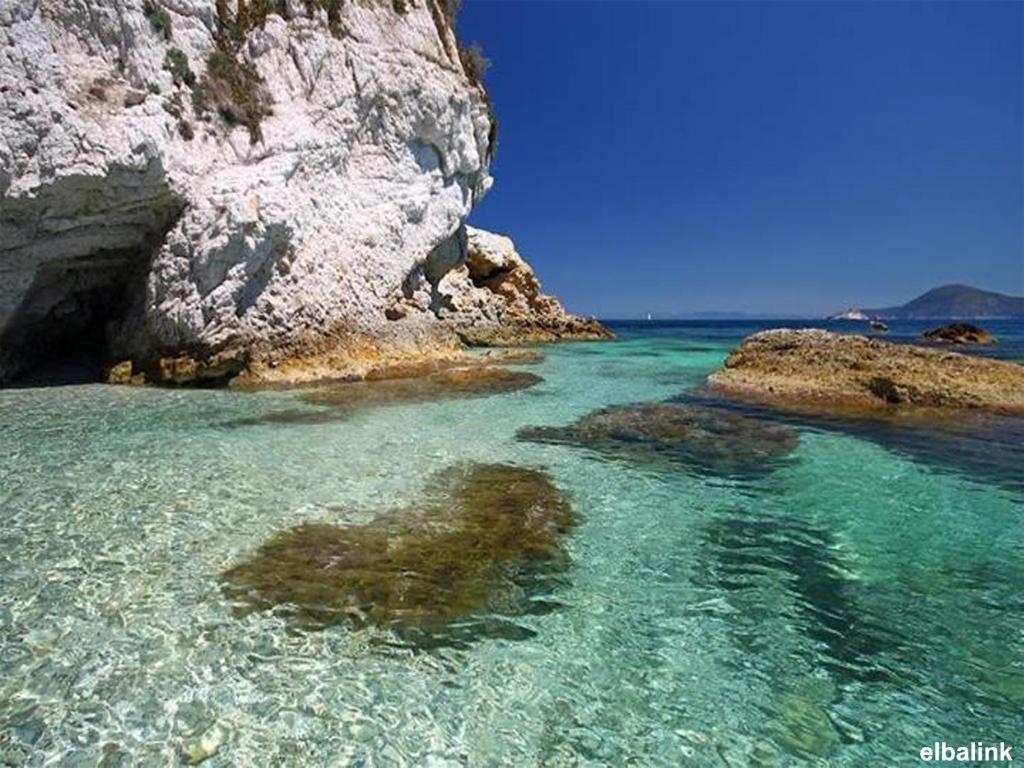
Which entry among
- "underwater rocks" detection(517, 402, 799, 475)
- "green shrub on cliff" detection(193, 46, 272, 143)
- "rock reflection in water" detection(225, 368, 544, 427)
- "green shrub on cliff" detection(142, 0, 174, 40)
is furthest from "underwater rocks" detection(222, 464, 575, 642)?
"green shrub on cliff" detection(142, 0, 174, 40)

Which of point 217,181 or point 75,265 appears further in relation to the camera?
point 217,181

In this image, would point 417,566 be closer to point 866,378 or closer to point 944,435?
point 944,435

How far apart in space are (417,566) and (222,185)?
48.3ft

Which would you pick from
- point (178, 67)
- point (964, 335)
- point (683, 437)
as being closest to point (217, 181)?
point (178, 67)

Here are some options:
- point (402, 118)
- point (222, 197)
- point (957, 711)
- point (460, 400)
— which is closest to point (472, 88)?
point (402, 118)

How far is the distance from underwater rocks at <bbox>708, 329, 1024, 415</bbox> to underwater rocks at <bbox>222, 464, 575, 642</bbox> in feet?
34.6

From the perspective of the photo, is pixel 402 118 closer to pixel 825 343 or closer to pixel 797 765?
pixel 825 343

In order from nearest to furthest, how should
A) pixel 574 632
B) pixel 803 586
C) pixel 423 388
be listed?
1. pixel 574 632
2. pixel 803 586
3. pixel 423 388

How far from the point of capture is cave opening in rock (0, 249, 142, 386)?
1636 cm

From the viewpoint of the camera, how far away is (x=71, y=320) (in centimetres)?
1911

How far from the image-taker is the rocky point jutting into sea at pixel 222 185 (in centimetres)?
1452

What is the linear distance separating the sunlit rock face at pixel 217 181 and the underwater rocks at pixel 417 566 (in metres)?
11.9

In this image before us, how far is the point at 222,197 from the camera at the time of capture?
16.9 m

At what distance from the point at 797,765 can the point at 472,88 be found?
28.2 meters
